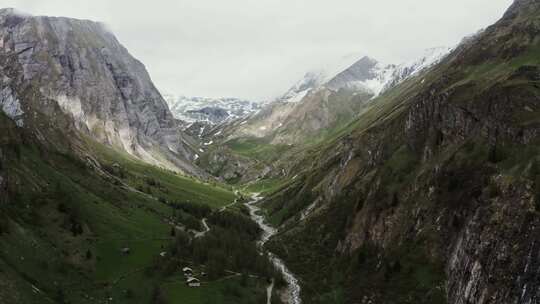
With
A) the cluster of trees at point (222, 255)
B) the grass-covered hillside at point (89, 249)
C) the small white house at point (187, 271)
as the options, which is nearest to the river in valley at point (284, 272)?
the cluster of trees at point (222, 255)

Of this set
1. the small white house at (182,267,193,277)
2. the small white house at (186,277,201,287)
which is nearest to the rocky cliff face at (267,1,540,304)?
the small white house at (186,277,201,287)

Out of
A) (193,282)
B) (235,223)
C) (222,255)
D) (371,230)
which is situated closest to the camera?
(193,282)

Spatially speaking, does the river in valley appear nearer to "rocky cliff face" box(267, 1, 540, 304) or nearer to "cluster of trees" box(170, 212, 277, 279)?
"rocky cliff face" box(267, 1, 540, 304)

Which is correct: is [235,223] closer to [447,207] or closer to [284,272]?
[284,272]

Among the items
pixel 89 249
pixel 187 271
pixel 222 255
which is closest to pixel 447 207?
pixel 222 255

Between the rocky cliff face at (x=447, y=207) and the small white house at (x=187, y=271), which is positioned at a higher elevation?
the rocky cliff face at (x=447, y=207)

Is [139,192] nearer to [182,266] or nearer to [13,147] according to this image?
[13,147]

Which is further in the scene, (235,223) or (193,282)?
(235,223)

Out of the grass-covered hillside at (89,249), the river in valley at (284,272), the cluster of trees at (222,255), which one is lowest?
the river in valley at (284,272)

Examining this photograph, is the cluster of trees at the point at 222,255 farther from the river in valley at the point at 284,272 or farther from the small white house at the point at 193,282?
the small white house at the point at 193,282
